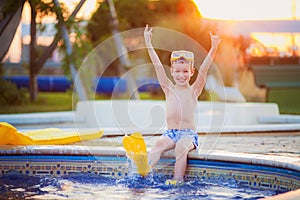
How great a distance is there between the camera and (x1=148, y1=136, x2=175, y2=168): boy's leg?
5.30 meters

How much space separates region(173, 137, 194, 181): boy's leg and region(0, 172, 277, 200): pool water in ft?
0.31

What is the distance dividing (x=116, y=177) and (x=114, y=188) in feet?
1.64

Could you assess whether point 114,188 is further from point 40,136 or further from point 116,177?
point 40,136

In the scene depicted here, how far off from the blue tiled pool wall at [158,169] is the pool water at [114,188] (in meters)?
0.06

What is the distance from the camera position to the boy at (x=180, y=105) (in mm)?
5285

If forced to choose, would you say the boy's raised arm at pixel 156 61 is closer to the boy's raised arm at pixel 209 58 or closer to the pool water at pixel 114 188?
the boy's raised arm at pixel 209 58

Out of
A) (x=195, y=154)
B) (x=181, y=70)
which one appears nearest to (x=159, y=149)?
(x=195, y=154)

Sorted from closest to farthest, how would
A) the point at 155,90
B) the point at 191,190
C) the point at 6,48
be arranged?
the point at 191,190, the point at 6,48, the point at 155,90

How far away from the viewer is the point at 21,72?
21.4 m

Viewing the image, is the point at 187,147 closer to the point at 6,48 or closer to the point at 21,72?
the point at 6,48

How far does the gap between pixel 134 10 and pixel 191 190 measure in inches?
674

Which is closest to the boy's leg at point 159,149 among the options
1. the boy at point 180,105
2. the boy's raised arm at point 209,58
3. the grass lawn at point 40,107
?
the boy at point 180,105

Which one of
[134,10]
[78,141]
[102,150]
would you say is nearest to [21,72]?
[134,10]

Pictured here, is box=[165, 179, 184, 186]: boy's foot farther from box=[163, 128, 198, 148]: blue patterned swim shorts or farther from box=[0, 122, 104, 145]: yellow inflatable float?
box=[0, 122, 104, 145]: yellow inflatable float
